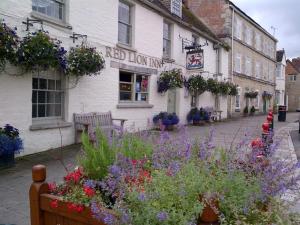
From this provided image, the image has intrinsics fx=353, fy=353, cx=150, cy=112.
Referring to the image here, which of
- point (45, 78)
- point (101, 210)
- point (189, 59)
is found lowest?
point (101, 210)

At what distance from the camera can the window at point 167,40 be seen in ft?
53.3

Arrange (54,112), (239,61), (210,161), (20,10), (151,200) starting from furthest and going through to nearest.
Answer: (239,61) < (54,112) < (20,10) < (210,161) < (151,200)

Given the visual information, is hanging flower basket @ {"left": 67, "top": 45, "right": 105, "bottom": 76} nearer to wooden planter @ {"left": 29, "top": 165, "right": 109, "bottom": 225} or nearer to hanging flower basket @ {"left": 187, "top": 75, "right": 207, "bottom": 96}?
wooden planter @ {"left": 29, "top": 165, "right": 109, "bottom": 225}

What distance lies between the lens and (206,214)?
2365 mm

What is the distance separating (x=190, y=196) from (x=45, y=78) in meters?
8.19

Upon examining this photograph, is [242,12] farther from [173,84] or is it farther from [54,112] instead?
[54,112]

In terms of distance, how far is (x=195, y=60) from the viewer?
1672 centimetres

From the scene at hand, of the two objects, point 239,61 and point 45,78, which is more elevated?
point 239,61

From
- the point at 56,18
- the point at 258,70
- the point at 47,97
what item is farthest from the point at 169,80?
the point at 258,70

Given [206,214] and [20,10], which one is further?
[20,10]

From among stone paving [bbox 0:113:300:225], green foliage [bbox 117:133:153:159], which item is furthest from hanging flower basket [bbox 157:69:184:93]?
green foliage [bbox 117:133:153:159]

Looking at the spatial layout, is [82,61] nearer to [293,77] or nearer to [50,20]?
[50,20]

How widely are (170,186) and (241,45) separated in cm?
2565

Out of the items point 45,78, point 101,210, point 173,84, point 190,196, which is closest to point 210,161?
point 190,196
